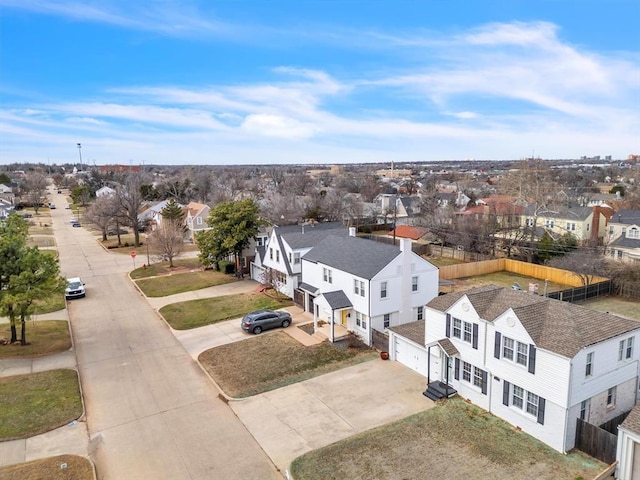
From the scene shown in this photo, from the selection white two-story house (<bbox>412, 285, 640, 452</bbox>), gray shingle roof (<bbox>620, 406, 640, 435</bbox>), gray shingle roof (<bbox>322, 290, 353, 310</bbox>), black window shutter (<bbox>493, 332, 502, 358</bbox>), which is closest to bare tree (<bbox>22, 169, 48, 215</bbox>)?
gray shingle roof (<bbox>322, 290, 353, 310</bbox>)

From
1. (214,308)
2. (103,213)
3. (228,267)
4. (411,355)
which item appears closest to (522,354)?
(411,355)

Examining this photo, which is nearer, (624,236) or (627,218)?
(624,236)

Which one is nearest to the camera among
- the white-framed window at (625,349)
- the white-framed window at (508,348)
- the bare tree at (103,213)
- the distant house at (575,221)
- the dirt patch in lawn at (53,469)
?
the dirt patch in lawn at (53,469)

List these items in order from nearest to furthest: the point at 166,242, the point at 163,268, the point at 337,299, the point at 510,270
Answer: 1. the point at 337,299
2. the point at 166,242
3. the point at 163,268
4. the point at 510,270

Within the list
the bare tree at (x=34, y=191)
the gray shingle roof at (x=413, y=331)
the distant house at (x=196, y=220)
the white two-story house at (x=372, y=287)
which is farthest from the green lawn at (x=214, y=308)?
the bare tree at (x=34, y=191)

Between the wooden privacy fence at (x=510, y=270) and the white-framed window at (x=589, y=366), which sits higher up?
the white-framed window at (x=589, y=366)

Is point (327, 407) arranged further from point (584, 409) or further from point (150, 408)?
point (584, 409)

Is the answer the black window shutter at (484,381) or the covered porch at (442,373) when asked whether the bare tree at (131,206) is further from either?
the black window shutter at (484,381)

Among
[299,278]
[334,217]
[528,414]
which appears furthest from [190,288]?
[334,217]
